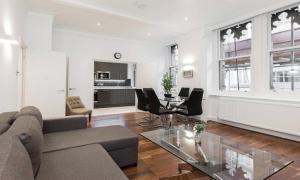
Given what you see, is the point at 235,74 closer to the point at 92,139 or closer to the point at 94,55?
the point at 92,139

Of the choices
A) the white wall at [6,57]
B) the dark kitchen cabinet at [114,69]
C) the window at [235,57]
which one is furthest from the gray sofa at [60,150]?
the dark kitchen cabinet at [114,69]

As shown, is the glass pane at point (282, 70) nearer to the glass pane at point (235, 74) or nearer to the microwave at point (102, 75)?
the glass pane at point (235, 74)

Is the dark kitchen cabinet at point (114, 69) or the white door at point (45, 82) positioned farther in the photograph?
the dark kitchen cabinet at point (114, 69)

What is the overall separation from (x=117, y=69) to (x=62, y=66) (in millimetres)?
4618

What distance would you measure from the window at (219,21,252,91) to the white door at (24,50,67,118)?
4.55m

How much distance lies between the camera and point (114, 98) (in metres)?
8.52

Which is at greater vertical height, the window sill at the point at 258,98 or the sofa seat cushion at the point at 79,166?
the window sill at the point at 258,98

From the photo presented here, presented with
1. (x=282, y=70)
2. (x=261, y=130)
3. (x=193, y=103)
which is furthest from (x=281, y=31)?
(x=193, y=103)

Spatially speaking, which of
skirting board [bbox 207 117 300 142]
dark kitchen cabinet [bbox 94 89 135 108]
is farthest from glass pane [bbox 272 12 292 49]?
dark kitchen cabinet [bbox 94 89 135 108]

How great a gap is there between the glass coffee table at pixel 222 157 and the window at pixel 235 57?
2876 millimetres

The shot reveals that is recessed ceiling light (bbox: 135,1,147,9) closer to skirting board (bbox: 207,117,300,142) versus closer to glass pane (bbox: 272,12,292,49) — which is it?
glass pane (bbox: 272,12,292,49)

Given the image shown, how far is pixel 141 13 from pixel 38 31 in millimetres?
2695

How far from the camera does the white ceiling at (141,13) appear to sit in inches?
152

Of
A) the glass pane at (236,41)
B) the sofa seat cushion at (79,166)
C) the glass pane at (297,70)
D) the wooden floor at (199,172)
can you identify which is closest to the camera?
the sofa seat cushion at (79,166)
